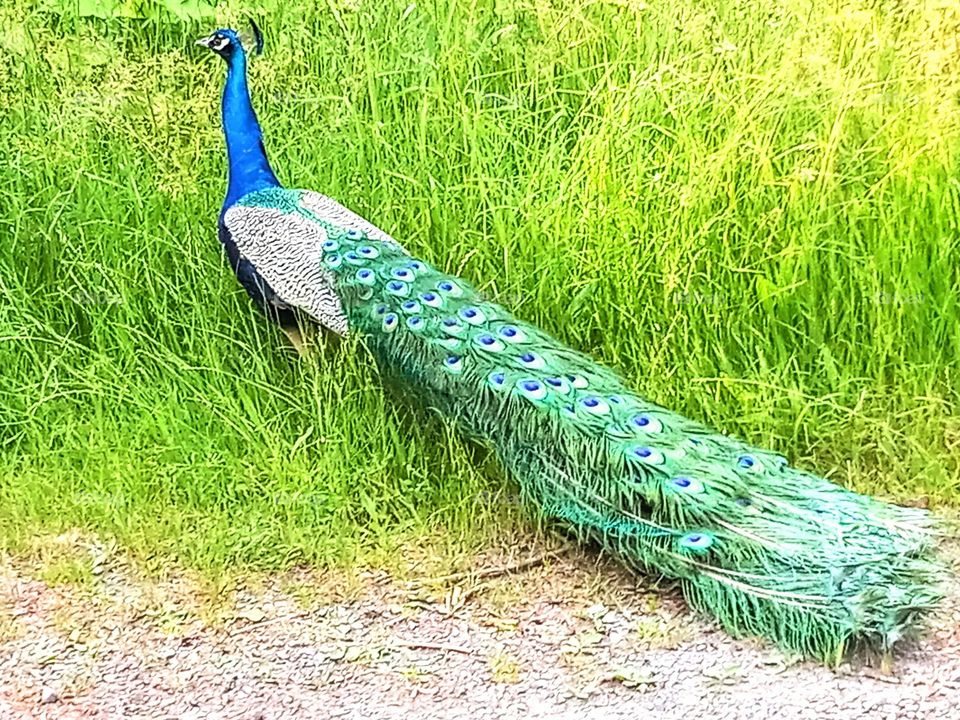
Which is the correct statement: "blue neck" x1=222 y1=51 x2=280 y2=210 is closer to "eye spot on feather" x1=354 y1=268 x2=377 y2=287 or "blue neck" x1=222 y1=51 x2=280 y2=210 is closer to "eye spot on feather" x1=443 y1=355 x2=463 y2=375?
"eye spot on feather" x1=354 y1=268 x2=377 y2=287

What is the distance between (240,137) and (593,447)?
944mm

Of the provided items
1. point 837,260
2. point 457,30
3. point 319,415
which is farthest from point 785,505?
point 457,30

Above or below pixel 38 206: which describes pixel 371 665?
below

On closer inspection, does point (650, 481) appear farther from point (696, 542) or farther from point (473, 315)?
point (473, 315)

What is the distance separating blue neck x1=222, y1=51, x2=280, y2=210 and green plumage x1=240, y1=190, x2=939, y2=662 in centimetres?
22

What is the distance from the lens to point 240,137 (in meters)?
2.26

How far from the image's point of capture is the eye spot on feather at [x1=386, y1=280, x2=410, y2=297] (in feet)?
6.91

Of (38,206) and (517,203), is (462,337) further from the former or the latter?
(38,206)

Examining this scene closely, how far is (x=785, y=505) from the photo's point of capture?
177 cm

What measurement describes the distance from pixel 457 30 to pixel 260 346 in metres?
0.77

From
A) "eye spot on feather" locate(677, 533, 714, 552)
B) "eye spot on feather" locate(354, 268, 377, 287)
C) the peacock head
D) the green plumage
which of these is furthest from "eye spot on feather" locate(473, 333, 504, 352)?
the peacock head

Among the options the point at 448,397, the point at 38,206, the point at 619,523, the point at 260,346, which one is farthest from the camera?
the point at 38,206

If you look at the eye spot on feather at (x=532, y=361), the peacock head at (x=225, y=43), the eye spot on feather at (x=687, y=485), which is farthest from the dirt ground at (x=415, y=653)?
the peacock head at (x=225, y=43)

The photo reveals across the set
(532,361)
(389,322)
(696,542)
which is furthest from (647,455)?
(389,322)
